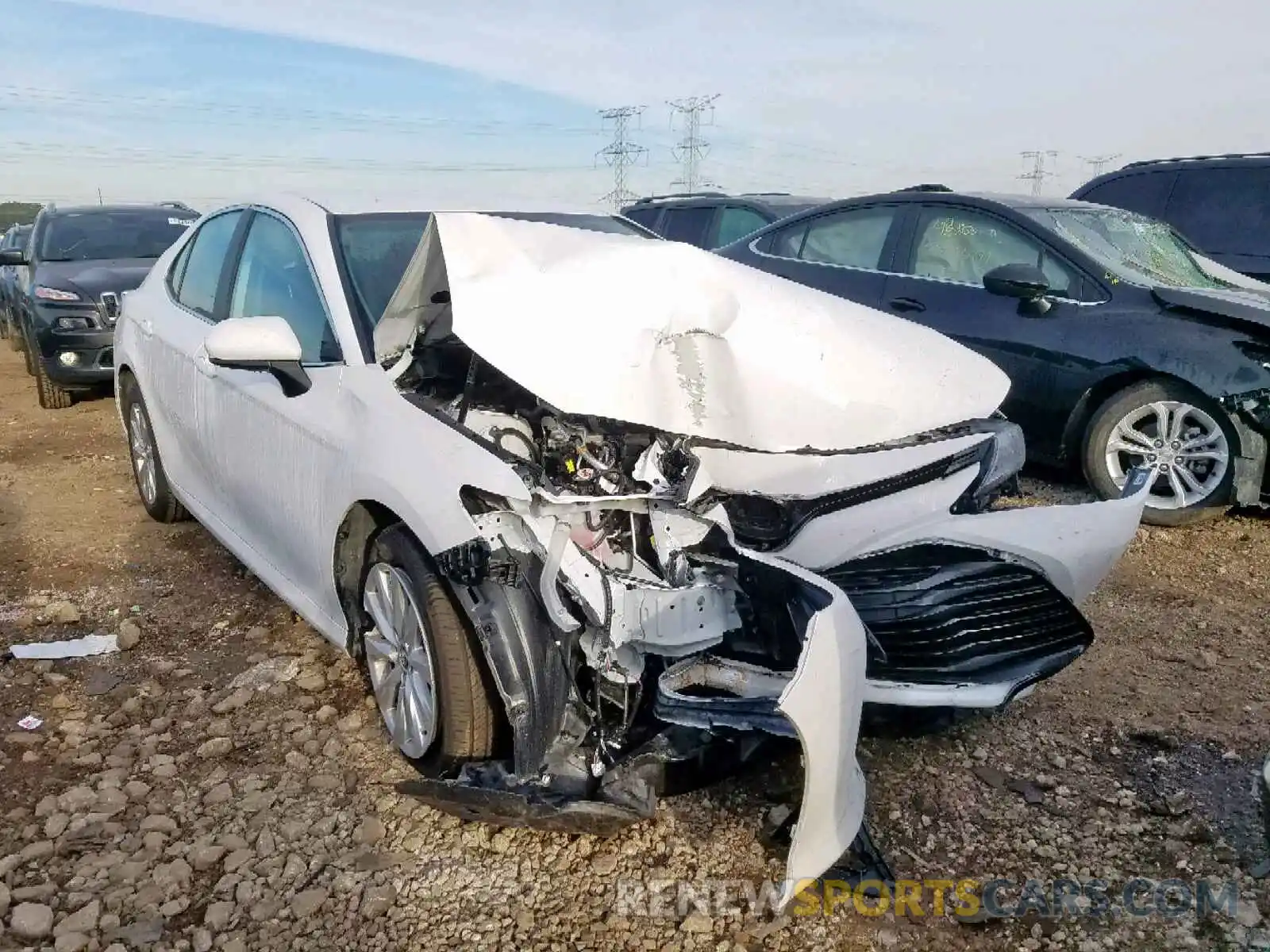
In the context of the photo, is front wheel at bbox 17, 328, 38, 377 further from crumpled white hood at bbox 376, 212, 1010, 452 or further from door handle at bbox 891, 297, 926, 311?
crumpled white hood at bbox 376, 212, 1010, 452

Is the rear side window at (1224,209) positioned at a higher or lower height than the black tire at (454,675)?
higher

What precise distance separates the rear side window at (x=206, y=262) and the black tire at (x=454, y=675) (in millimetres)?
1938

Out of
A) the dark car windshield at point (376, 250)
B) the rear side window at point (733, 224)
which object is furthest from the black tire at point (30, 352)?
the dark car windshield at point (376, 250)

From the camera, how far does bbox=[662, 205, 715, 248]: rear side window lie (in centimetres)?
927

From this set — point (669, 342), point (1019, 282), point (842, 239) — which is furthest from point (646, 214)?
point (669, 342)

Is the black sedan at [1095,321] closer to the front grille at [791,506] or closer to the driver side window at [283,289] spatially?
the front grille at [791,506]

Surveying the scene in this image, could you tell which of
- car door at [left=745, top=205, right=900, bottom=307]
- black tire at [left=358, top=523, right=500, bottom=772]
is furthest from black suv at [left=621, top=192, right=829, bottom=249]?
black tire at [left=358, top=523, right=500, bottom=772]

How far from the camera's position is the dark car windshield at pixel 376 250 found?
3.21m

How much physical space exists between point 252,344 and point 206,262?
57.0 inches

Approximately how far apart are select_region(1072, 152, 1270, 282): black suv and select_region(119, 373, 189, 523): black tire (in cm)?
598

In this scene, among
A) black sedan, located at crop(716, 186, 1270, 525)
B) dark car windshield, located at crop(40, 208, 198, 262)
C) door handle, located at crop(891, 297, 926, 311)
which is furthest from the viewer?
dark car windshield, located at crop(40, 208, 198, 262)

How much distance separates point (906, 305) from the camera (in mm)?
5805

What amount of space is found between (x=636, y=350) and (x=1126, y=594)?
2630 millimetres

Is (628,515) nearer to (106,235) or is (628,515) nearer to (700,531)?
(700,531)
